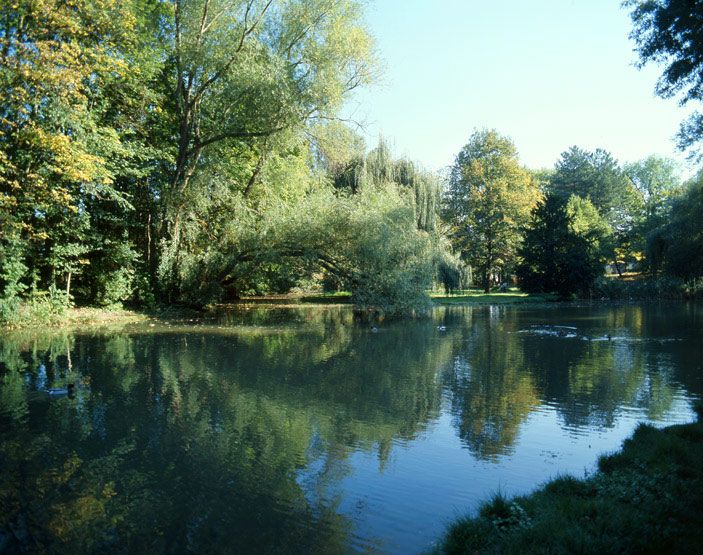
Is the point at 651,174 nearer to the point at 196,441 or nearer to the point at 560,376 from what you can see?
the point at 560,376

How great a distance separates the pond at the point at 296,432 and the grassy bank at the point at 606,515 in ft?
1.78

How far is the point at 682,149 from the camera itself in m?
14.9

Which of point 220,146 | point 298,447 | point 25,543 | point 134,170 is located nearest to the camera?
point 25,543

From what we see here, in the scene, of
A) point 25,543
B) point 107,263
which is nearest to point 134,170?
point 107,263

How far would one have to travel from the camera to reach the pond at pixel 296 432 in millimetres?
5223

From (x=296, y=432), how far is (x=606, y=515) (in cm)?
455

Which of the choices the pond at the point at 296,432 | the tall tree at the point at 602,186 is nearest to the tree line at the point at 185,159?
the pond at the point at 296,432

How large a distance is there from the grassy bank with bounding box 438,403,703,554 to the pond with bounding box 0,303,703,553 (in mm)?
543

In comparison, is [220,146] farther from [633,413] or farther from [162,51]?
[633,413]

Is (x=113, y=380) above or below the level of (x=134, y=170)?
below

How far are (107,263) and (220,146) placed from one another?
8.33 meters

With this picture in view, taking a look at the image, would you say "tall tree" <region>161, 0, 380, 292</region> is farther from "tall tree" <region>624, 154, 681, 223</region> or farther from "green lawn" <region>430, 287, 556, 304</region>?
"tall tree" <region>624, 154, 681, 223</region>

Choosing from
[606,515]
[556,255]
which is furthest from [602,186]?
[606,515]

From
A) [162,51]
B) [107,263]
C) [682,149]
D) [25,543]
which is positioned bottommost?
[25,543]
